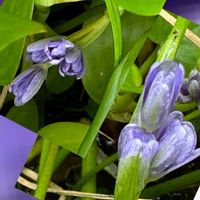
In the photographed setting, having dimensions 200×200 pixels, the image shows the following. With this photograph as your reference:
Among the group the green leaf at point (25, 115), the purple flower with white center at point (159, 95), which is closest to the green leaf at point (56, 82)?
the green leaf at point (25, 115)

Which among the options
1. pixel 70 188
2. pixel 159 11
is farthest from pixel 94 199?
pixel 159 11

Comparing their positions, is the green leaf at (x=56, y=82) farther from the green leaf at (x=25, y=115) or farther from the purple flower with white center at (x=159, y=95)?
the purple flower with white center at (x=159, y=95)

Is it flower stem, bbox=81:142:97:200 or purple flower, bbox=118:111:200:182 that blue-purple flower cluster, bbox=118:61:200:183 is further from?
flower stem, bbox=81:142:97:200

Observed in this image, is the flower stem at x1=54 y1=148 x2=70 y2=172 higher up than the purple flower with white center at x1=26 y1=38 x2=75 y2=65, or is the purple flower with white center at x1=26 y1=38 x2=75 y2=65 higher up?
the purple flower with white center at x1=26 y1=38 x2=75 y2=65

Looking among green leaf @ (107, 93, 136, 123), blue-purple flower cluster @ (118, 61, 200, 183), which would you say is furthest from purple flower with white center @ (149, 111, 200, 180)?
green leaf @ (107, 93, 136, 123)

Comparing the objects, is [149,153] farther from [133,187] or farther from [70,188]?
[70,188]

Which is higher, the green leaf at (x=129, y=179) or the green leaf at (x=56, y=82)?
the green leaf at (x=129, y=179)
